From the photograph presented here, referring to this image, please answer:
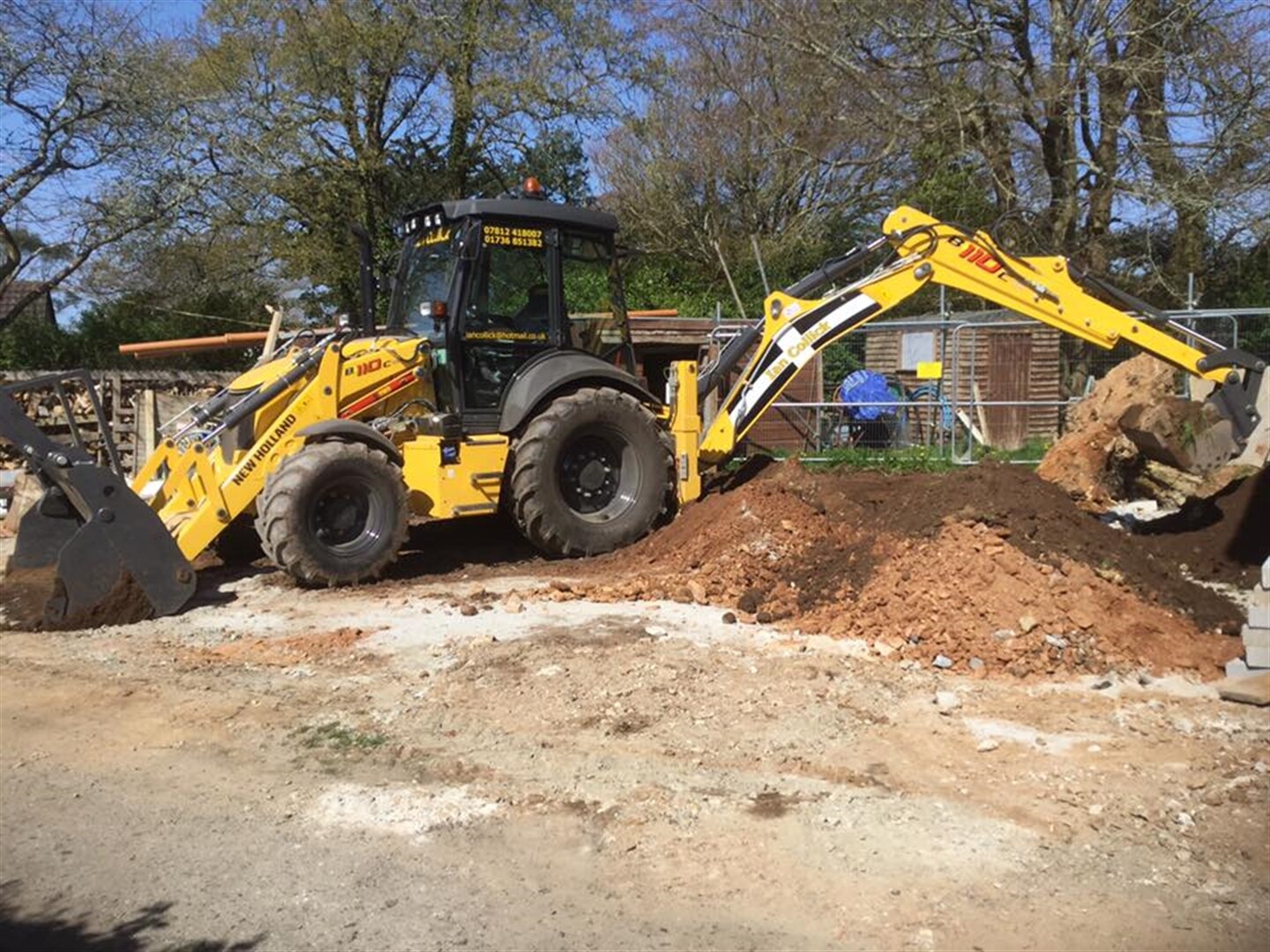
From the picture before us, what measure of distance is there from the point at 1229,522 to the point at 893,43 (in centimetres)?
1178

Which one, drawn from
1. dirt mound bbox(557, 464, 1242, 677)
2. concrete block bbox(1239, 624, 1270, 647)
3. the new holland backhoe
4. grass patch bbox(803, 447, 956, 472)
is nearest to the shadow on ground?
the new holland backhoe

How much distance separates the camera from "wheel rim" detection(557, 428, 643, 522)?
9.62m

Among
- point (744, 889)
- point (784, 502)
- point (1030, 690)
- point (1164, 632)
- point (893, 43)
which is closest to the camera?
point (744, 889)

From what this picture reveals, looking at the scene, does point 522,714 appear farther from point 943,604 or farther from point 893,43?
point 893,43

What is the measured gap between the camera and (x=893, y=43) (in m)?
18.5

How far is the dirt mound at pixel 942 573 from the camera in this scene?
6.77m

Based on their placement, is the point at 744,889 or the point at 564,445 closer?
the point at 744,889

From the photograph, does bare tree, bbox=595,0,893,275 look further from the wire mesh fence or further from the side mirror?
the side mirror

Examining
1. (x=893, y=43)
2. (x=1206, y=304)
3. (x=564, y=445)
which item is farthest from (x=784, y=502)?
(x=1206, y=304)

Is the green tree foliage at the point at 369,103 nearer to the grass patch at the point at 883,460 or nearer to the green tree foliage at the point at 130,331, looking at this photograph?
the green tree foliage at the point at 130,331

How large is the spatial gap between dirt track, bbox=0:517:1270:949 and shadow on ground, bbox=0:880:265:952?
0.04ft

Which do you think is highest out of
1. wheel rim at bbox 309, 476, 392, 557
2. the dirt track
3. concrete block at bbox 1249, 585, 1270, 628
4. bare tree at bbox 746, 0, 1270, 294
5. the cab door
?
bare tree at bbox 746, 0, 1270, 294

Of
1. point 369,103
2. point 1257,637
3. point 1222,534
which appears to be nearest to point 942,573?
point 1257,637

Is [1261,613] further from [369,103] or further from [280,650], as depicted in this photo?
[369,103]
